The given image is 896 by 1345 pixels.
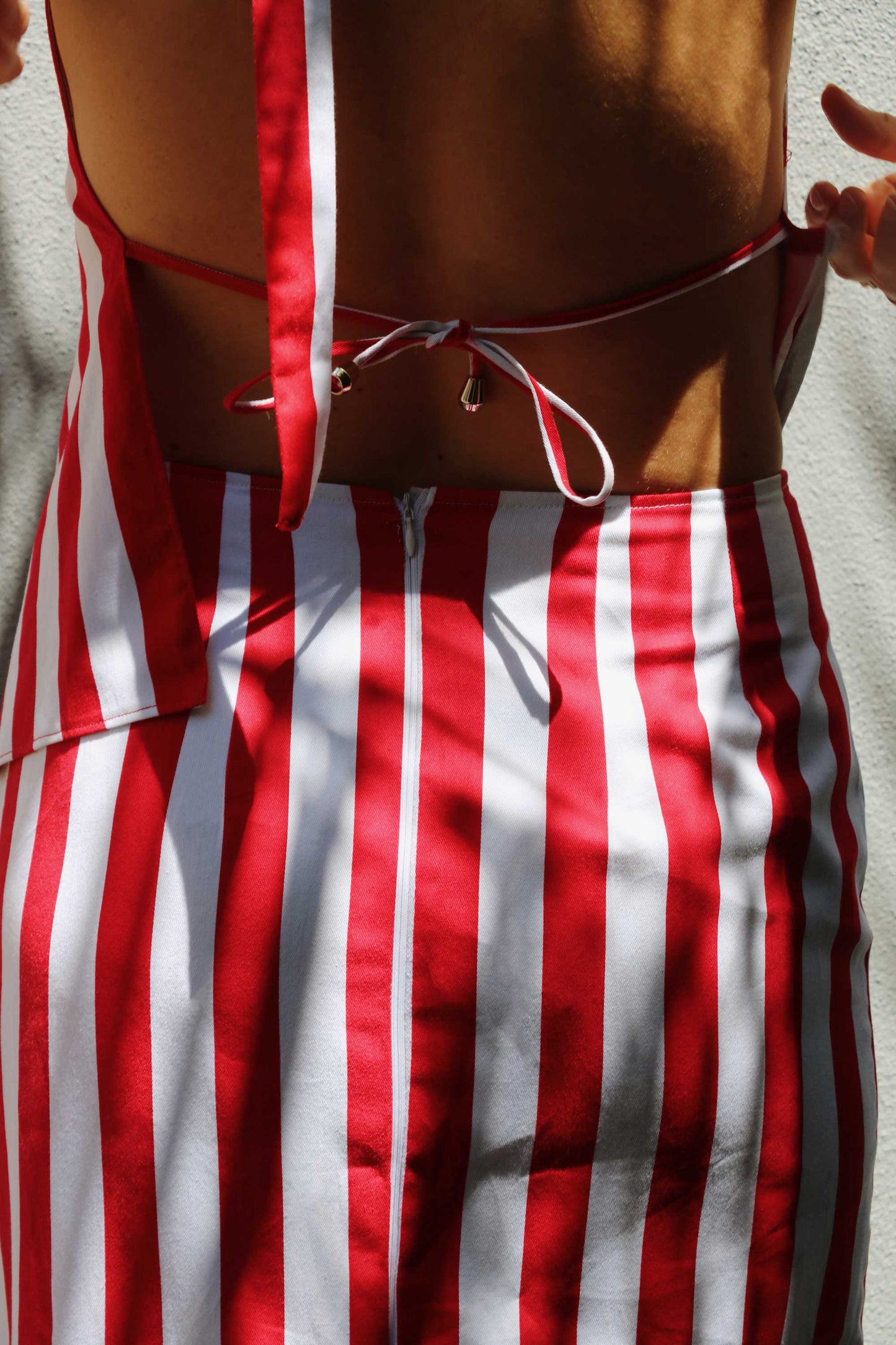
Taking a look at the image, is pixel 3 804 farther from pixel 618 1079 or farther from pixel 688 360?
pixel 688 360

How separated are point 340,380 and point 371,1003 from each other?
39 centimetres

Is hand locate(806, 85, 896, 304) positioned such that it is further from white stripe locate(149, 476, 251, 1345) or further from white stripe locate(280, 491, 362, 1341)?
white stripe locate(149, 476, 251, 1345)

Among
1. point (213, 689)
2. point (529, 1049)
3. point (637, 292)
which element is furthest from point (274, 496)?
point (529, 1049)

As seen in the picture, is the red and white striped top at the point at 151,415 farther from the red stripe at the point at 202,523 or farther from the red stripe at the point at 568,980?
the red stripe at the point at 568,980

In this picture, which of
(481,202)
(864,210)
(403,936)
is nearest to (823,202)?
(864,210)

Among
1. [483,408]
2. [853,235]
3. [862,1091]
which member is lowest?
[862,1091]

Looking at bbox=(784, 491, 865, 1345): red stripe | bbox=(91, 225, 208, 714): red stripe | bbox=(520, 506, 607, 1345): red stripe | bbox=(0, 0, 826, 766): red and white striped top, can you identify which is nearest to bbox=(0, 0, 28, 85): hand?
bbox=(0, 0, 826, 766): red and white striped top

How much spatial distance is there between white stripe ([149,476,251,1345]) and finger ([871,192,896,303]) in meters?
0.65

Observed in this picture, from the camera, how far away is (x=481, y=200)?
712mm

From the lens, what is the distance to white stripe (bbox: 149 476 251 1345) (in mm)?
693

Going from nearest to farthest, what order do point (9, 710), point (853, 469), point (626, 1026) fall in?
1. point (626, 1026)
2. point (9, 710)
3. point (853, 469)

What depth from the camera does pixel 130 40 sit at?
2.27 ft

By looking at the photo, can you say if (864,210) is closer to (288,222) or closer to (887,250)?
(887,250)

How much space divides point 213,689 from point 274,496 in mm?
135
